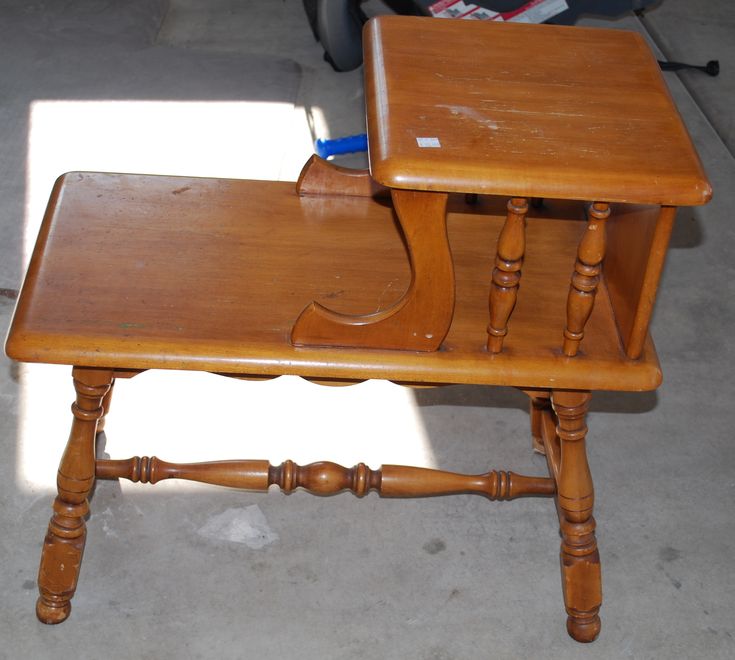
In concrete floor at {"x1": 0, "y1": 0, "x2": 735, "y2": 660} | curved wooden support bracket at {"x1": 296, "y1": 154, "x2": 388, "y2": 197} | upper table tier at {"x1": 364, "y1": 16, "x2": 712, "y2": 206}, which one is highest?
upper table tier at {"x1": 364, "y1": 16, "x2": 712, "y2": 206}

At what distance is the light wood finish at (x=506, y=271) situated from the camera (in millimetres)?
1721

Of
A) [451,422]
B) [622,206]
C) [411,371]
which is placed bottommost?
[451,422]

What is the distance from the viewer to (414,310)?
71.2 inches

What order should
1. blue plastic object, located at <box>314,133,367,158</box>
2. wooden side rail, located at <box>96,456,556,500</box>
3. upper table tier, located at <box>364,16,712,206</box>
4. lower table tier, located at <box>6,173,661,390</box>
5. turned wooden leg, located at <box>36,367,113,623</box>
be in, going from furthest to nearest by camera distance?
blue plastic object, located at <box>314,133,367,158</box>
wooden side rail, located at <box>96,456,556,500</box>
turned wooden leg, located at <box>36,367,113,623</box>
lower table tier, located at <box>6,173,661,390</box>
upper table tier, located at <box>364,16,712,206</box>

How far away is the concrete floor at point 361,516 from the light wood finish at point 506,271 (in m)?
0.66

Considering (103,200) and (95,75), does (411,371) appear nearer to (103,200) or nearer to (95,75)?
(103,200)

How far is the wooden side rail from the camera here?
2152mm

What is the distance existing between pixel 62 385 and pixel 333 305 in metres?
1.00

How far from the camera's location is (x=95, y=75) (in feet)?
12.7

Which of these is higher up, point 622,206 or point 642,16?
point 622,206

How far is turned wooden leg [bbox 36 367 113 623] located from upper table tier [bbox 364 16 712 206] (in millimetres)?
709

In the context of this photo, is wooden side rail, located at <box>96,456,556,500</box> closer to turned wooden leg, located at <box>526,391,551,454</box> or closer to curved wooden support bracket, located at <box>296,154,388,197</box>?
turned wooden leg, located at <box>526,391,551,454</box>

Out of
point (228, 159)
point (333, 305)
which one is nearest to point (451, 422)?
point (333, 305)

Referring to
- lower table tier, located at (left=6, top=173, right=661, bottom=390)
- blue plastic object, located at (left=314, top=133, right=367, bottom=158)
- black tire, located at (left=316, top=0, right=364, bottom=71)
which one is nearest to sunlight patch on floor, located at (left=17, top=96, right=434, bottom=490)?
lower table tier, located at (left=6, top=173, right=661, bottom=390)
